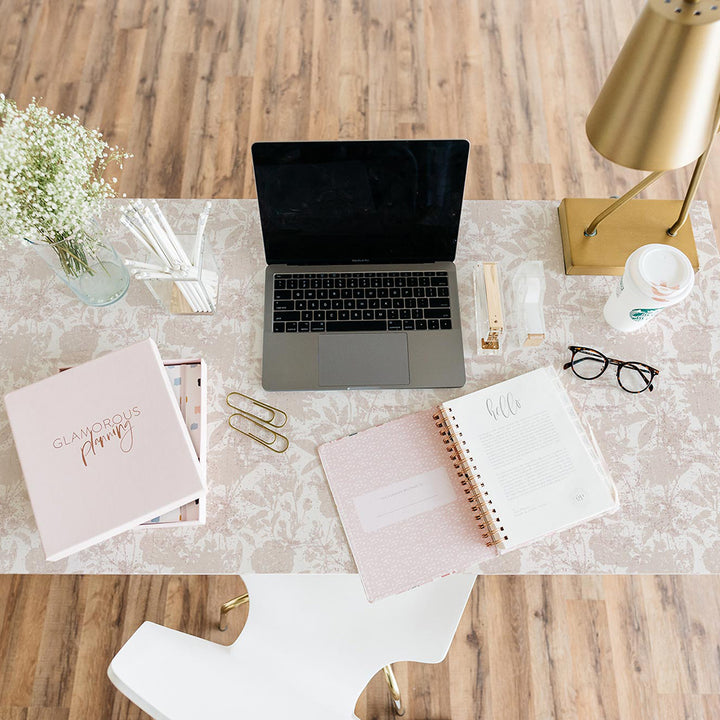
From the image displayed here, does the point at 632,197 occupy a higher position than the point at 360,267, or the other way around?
the point at 632,197

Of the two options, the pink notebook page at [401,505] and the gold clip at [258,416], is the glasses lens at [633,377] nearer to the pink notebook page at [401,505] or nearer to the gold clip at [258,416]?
the pink notebook page at [401,505]

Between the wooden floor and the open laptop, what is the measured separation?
0.83 m

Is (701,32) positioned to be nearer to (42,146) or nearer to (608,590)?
(42,146)

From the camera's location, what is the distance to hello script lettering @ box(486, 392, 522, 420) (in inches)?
40.6

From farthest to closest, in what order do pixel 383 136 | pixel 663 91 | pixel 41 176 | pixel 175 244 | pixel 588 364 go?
pixel 383 136
pixel 588 364
pixel 175 244
pixel 41 176
pixel 663 91

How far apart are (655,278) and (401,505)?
1.79 ft

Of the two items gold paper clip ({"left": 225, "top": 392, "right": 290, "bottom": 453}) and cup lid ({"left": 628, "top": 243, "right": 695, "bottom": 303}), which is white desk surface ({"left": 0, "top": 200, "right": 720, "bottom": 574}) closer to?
gold paper clip ({"left": 225, "top": 392, "right": 290, "bottom": 453})

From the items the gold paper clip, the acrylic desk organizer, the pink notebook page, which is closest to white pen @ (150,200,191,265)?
the acrylic desk organizer

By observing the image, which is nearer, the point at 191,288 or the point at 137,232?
the point at 137,232

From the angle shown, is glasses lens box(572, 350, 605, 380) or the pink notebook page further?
glasses lens box(572, 350, 605, 380)

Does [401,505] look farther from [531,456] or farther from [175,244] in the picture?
[175,244]

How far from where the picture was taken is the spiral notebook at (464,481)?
0.96m

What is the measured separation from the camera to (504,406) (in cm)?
104

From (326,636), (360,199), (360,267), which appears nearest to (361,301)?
(360,267)
